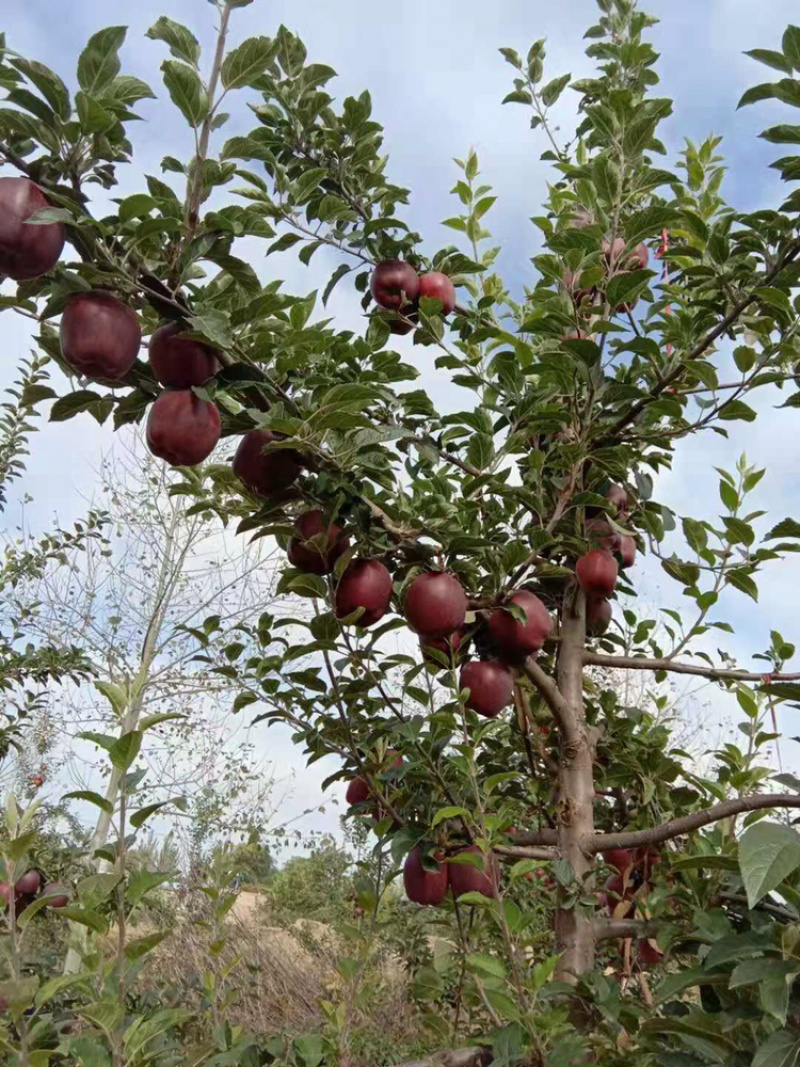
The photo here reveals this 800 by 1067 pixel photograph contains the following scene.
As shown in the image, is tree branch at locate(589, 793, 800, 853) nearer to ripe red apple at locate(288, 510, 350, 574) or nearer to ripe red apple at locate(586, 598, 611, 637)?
ripe red apple at locate(586, 598, 611, 637)

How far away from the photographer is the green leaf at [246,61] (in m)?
1.00

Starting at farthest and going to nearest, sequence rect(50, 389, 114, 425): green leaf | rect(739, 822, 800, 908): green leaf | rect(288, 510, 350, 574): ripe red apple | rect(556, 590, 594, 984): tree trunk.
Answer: rect(556, 590, 594, 984): tree trunk → rect(288, 510, 350, 574): ripe red apple → rect(50, 389, 114, 425): green leaf → rect(739, 822, 800, 908): green leaf

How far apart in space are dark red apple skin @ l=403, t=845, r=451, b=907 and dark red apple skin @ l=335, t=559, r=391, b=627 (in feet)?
1.65

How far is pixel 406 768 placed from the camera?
144cm

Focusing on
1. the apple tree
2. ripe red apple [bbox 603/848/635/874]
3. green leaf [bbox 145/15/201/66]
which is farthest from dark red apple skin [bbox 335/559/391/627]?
ripe red apple [bbox 603/848/635/874]

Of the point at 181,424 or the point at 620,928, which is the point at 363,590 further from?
the point at 620,928

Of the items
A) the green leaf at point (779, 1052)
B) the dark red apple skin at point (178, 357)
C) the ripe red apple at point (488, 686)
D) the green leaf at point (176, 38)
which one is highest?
the green leaf at point (176, 38)

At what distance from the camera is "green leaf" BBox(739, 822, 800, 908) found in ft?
2.40

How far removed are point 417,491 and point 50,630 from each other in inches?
343

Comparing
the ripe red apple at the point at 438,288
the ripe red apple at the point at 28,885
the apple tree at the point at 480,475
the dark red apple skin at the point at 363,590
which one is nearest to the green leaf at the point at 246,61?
the apple tree at the point at 480,475

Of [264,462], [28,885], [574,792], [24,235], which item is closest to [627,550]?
[574,792]

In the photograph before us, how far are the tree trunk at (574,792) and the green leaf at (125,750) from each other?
0.84 metres

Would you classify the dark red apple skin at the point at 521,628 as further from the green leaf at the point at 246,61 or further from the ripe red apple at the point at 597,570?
the green leaf at the point at 246,61

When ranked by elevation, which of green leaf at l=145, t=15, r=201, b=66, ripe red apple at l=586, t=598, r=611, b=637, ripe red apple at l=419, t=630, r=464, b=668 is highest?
green leaf at l=145, t=15, r=201, b=66
